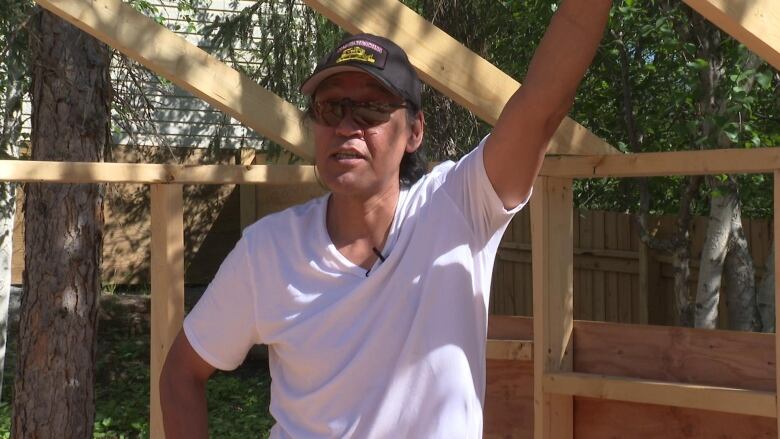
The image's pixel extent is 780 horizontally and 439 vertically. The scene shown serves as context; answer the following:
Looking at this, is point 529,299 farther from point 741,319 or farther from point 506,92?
point 506,92

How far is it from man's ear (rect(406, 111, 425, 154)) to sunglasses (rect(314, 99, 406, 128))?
0.08m

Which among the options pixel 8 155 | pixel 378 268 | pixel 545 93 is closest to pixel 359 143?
pixel 378 268

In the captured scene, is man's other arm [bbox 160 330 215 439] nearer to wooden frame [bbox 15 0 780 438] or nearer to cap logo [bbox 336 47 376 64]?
cap logo [bbox 336 47 376 64]

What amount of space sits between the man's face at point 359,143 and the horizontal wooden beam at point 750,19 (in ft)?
2.60

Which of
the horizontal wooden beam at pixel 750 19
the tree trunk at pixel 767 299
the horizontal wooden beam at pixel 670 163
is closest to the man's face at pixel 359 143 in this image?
the horizontal wooden beam at pixel 750 19

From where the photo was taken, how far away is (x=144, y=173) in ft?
12.4

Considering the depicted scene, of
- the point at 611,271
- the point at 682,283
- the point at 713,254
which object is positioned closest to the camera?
the point at 713,254

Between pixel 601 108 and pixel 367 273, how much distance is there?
6284 mm

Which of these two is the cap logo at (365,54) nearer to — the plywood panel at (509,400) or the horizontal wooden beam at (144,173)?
the horizontal wooden beam at (144,173)

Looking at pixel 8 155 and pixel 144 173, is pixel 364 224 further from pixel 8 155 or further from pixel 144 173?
pixel 8 155

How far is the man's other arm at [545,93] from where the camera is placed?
198 centimetres

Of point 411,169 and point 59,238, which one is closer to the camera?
point 411,169

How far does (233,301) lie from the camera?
221cm

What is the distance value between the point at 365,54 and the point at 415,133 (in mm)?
231
